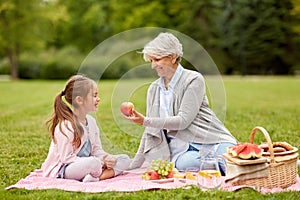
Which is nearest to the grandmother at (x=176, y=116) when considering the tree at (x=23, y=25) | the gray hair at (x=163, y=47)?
the gray hair at (x=163, y=47)

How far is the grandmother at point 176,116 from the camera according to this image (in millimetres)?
3999

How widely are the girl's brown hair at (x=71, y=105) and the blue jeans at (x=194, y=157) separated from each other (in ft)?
2.89

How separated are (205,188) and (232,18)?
1169 inches

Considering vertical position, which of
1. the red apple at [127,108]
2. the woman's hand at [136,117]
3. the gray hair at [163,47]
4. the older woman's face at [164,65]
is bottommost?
the woman's hand at [136,117]

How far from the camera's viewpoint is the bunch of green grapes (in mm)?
3830

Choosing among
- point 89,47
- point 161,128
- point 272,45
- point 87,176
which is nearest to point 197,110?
point 161,128

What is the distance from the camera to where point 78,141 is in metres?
3.98

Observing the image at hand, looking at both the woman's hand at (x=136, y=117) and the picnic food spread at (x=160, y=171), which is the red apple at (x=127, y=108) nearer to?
the woman's hand at (x=136, y=117)

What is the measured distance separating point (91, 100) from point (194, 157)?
990 millimetres

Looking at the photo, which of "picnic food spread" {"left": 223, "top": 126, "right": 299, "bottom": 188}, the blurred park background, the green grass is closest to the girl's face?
the green grass

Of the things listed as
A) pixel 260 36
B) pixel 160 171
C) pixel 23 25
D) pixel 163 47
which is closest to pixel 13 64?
pixel 23 25

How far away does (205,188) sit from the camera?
11.3 feet

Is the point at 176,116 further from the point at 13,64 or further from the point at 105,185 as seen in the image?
the point at 13,64

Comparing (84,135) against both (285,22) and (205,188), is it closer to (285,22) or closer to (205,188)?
(205,188)
